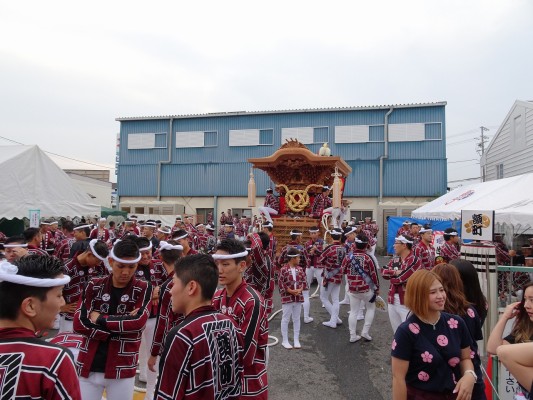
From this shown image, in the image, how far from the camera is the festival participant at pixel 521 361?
1.67 meters

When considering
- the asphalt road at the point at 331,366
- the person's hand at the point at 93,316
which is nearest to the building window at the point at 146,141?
the asphalt road at the point at 331,366

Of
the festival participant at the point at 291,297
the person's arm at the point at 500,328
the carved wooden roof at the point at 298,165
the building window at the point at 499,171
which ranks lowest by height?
the festival participant at the point at 291,297

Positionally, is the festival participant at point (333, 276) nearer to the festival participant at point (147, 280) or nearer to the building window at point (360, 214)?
the festival participant at point (147, 280)

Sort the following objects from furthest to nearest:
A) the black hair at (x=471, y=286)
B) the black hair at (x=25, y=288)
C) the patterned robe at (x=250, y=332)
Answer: the black hair at (x=471, y=286) → the patterned robe at (x=250, y=332) → the black hair at (x=25, y=288)

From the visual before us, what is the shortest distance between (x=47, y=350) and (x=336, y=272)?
6.25 metres

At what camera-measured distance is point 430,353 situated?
229 centimetres

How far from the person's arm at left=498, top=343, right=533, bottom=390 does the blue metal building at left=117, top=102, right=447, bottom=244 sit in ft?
64.4

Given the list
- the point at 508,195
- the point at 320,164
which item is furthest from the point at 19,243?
the point at 508,195

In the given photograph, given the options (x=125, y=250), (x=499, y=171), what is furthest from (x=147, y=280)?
(x=499, y=171)

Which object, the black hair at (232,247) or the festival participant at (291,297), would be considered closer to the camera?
the black hair at (232,247)

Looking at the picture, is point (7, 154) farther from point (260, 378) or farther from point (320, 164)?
point (260, 378)

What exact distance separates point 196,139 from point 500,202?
19.6 meters

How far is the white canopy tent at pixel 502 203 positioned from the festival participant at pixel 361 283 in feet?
13.9

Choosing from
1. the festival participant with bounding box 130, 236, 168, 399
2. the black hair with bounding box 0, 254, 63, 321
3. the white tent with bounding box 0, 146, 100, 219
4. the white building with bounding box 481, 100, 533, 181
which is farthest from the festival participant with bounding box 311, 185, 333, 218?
the black hair with bounding box 0, 254, 63, 321
